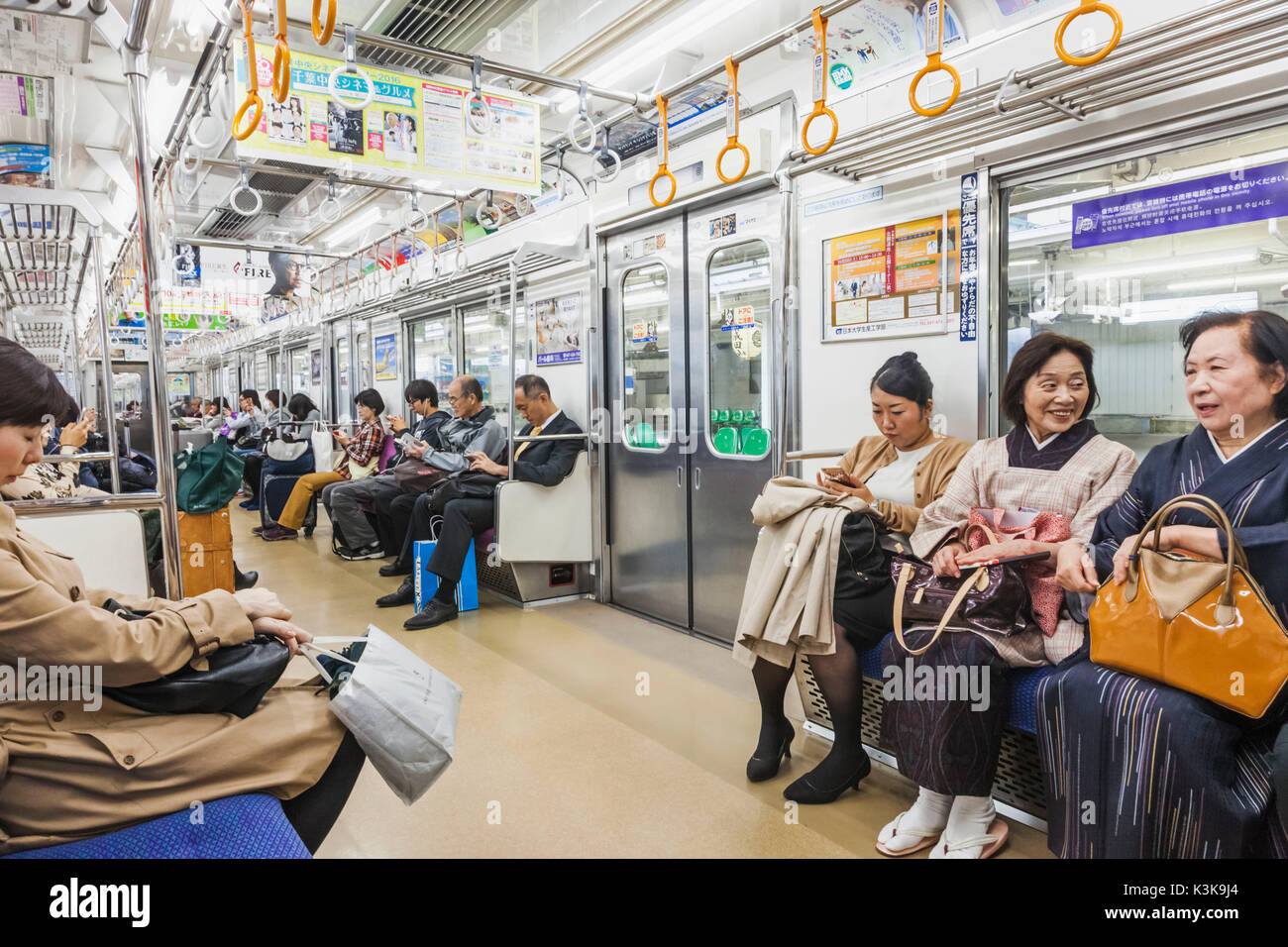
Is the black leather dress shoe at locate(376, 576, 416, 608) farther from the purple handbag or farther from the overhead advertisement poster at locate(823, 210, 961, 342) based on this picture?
the purple handbag

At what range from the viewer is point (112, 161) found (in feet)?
18.1

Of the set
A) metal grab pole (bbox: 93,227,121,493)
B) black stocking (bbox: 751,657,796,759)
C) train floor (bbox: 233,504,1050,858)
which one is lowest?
train floor (bbox: 233,504,1050,858)

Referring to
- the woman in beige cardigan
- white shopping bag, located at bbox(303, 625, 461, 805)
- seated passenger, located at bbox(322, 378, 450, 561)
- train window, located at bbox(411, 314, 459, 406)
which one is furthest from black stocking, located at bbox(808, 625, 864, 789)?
train window, located at bbox(411, 314, 459, 406)

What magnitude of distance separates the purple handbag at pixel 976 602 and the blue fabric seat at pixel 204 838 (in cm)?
176

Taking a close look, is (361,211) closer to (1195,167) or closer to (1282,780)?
(1195,167)

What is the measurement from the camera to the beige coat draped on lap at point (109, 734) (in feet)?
4.72

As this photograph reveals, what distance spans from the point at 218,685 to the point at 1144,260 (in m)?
3.00

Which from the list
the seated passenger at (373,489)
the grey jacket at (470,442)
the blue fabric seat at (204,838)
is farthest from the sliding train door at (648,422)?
the blue fabric seat at (204,838)

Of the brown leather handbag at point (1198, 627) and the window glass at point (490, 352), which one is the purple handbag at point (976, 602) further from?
the window glass at point (490, 352)

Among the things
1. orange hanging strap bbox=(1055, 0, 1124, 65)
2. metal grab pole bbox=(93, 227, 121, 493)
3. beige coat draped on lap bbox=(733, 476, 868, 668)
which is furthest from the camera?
metal grab pole bbox=(93, 227, 121, 493)

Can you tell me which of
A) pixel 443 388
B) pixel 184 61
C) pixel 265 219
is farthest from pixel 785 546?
pixel 265 219

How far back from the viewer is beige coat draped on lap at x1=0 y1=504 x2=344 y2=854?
1.44 m

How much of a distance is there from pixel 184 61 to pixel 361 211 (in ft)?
10.2
